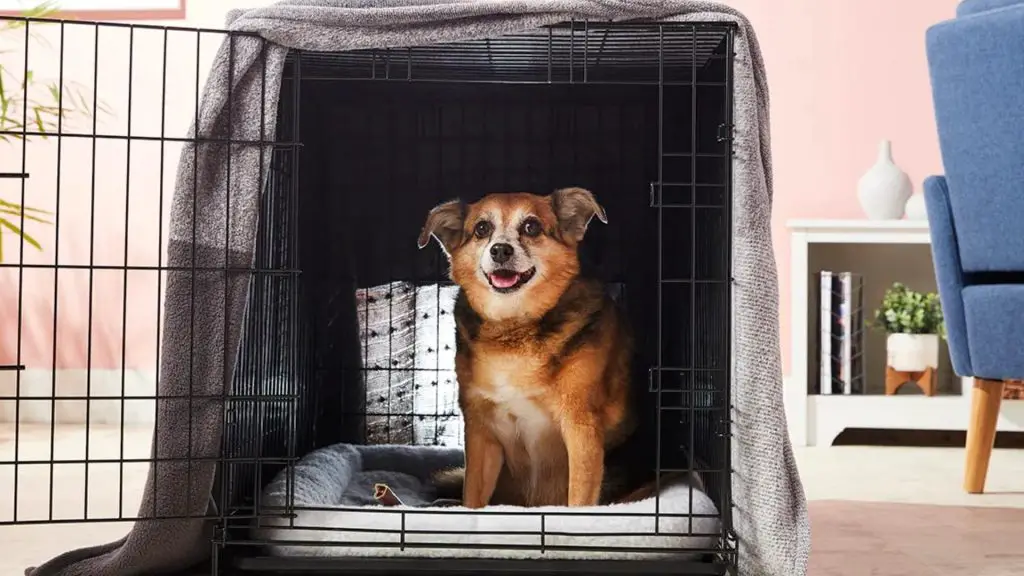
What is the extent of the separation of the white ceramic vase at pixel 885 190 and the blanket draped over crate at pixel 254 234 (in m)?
1.77

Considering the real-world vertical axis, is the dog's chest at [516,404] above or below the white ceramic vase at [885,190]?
below

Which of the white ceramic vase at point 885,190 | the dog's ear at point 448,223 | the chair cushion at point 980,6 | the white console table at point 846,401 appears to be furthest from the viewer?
the white ceramic vase at point 885,190

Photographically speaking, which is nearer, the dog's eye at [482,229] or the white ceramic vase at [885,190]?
the dog's eye at [482,229]

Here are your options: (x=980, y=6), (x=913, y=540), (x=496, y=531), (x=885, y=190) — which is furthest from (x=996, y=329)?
(x=496, y=531)

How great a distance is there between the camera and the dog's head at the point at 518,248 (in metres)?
1.55

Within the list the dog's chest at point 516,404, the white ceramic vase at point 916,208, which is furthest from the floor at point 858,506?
the white ceramic vase at point 916,208

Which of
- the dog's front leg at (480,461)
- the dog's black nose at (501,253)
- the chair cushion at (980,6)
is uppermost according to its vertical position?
the chair cushion at (980,6)

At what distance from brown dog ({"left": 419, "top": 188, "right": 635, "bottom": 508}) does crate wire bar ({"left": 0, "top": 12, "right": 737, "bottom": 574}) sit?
0.11m

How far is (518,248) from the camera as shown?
1548mm

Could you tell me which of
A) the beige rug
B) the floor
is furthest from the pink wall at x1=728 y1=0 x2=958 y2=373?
the beige rug

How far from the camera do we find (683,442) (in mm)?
1749

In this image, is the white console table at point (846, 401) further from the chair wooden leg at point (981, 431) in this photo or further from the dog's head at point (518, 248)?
the dog's head at point (518, 248)

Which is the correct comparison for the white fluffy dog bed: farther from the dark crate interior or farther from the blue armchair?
the blue armchair

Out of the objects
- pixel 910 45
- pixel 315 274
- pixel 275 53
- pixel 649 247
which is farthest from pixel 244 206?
pixel 910 45
